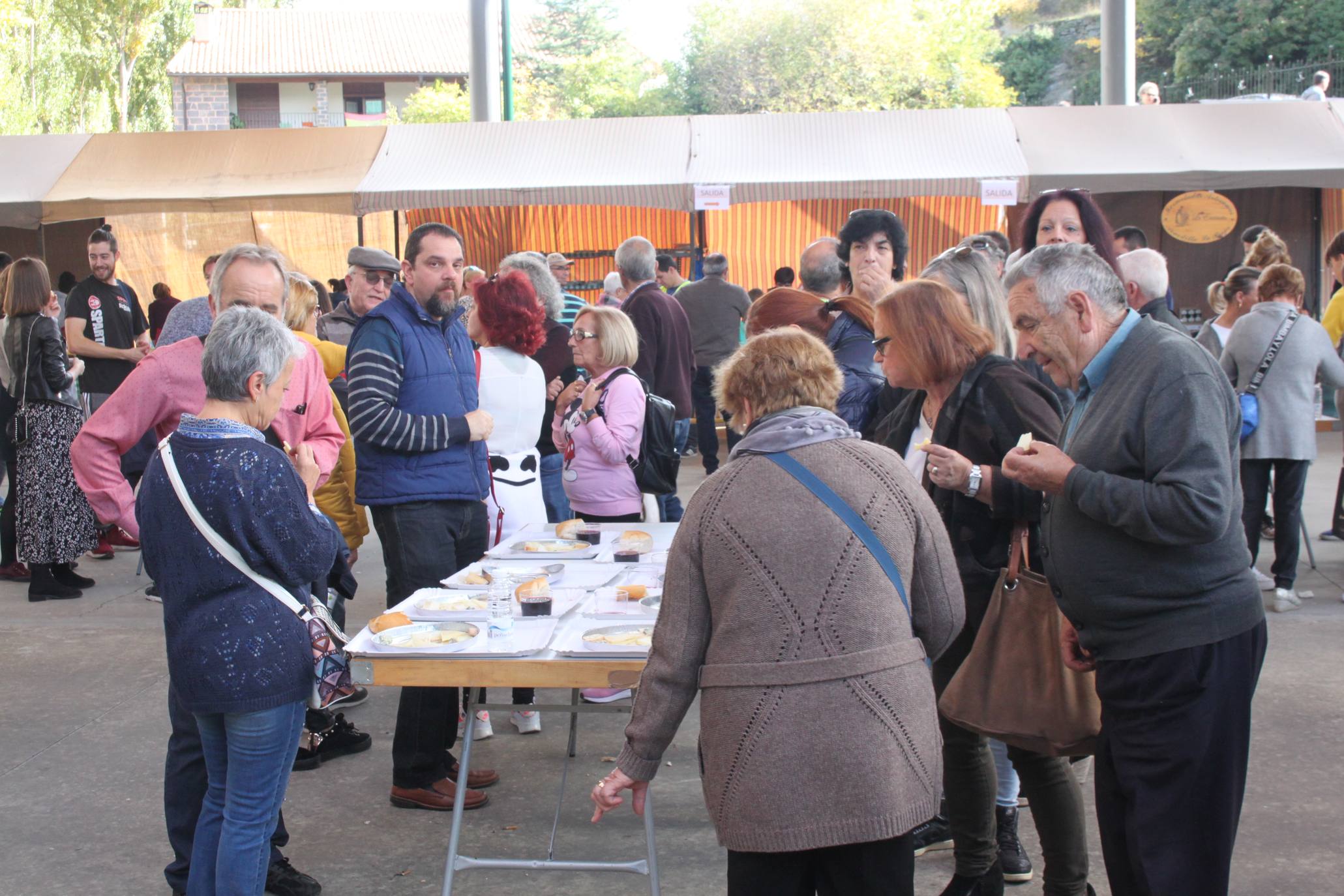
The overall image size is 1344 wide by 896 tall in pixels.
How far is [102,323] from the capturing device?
848 centimetres

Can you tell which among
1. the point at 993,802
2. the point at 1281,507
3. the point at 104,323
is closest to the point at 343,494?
the point at 993,802

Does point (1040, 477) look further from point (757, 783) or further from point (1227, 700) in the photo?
point (757, 783)

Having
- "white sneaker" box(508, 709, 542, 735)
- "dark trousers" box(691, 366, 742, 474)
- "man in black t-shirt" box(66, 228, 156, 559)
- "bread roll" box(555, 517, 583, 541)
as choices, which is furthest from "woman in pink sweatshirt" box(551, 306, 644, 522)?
"dark trousers" box(691, 366, 742, 474)

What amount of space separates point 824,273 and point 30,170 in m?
10.8

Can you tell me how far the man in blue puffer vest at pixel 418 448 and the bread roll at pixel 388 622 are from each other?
86 centimetres

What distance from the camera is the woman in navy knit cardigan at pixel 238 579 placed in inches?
110

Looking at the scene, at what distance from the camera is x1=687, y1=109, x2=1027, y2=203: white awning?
1169 cm

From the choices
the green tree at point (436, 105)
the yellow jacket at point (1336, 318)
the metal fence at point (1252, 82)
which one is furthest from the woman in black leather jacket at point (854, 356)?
the green tree at point (436, 105)

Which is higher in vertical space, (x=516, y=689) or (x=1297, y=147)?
(x=1297, y=147)

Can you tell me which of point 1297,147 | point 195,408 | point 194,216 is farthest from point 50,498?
point 1297,147

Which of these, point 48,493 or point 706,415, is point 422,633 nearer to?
point 48,493

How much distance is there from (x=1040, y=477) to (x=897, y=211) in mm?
11762

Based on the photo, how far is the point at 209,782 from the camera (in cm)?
299

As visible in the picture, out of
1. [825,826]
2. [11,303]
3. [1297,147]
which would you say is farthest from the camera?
[1297,147]
